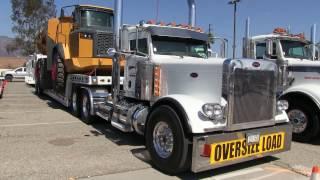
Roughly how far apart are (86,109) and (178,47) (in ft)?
12.6

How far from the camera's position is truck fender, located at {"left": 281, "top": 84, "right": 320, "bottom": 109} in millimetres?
9062

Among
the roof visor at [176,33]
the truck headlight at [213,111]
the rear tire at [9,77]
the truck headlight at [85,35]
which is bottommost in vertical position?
the rear tire at [9,77]

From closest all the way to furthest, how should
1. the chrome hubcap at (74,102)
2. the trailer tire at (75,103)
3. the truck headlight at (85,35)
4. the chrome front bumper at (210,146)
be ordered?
the chrome front bumper at (210,146) < the truck headlight at (85,35) < the trailer tire at (75,103) < the chrome hubcap at (74,102)

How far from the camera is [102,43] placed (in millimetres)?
11438

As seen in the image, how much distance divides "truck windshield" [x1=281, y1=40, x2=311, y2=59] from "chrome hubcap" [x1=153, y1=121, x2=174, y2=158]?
513 cm

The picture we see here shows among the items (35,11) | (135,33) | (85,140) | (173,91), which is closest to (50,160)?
(85,140)

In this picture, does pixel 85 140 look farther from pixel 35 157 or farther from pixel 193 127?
pixel 193 127

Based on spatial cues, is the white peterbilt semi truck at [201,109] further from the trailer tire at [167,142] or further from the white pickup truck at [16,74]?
the white pickup truck at [16,74]

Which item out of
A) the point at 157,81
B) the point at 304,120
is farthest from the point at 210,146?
the point at 304,120

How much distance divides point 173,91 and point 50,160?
2.38 meters

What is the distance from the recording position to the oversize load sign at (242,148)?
6020 millimetres

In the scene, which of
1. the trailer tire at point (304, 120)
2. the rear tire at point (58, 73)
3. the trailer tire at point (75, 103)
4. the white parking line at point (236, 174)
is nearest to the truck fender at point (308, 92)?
the trailer tire at point (304, 120)

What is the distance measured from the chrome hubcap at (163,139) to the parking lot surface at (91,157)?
0.33 meters

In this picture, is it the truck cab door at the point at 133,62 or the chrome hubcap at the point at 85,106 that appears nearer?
the truck cab door at the point at 133,62
